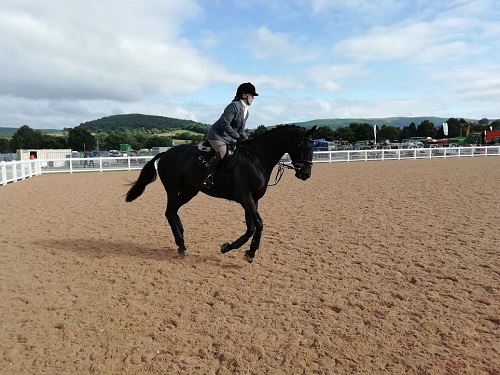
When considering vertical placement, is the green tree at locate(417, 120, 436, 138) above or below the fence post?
above

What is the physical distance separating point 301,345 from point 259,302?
1033mm

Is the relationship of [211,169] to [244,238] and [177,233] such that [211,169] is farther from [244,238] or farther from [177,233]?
[177,233]

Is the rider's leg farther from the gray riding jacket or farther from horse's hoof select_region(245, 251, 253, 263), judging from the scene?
horse's hoof select_region(245, 251, 253, 263)

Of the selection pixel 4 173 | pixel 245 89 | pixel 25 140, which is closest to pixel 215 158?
pixel 245 89

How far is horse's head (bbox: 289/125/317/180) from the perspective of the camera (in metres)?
5.91

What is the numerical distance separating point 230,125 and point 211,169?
78cm

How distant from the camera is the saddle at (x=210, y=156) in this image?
19.8 ft

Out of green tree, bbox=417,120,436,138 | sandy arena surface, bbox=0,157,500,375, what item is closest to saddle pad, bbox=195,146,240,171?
sandy arena surface, bbox=0,157,500,375

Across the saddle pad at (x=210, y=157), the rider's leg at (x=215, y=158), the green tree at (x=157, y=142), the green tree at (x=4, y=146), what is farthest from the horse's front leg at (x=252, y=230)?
the green tree at (x=4, y=146)

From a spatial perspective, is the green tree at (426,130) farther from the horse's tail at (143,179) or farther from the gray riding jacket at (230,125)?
the gray riding jacket at (230,125)

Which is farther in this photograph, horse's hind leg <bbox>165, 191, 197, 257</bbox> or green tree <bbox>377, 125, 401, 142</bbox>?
green tree <bbox>377, 125, 401, 142</bbox>

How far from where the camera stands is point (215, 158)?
602 cm

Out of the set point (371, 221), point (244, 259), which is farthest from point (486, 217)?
point (244, 259)

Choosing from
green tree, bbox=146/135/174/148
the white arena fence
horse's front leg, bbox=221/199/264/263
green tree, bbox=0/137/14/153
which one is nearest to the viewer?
horse's front leg, bbox=221/199/264/263
